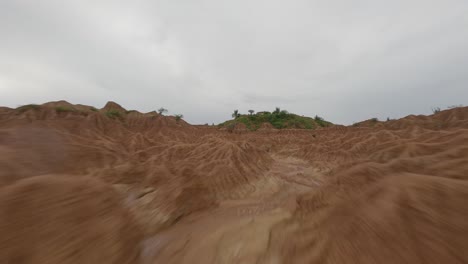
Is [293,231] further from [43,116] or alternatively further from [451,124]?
[43,116]

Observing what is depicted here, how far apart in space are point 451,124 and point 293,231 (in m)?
19.0

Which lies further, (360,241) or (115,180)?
(115,180)

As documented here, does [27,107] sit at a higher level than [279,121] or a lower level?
lower

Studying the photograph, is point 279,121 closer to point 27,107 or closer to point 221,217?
point 27,107

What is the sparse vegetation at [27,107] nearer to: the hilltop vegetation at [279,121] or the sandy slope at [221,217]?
the sandy slope at [221,217]

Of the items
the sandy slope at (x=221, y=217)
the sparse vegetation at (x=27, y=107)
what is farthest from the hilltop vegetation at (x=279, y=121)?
the sandy slope at (x=221, y=217)

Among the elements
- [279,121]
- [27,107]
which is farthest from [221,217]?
[279,121]

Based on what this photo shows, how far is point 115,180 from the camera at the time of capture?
4.61m

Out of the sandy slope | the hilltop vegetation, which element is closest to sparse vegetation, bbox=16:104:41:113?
the sandy slope

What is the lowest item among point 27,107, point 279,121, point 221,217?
point 221,217

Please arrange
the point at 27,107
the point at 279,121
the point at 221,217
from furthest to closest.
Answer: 1. the point at 279,121
2. the point at 27,107
3. the point at 221,217

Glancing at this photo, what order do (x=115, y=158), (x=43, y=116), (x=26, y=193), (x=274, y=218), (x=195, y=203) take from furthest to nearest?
(x=43, y=116)
(x=115, y=158)
(x=195, y=203)
(x=274, y=218)
(x=26, y=193)

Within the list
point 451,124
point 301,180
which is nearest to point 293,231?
point 301,180

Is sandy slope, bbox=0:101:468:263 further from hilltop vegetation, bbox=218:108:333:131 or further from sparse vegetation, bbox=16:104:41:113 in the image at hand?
hilltop vegetation, bbox=218:108:333:131
